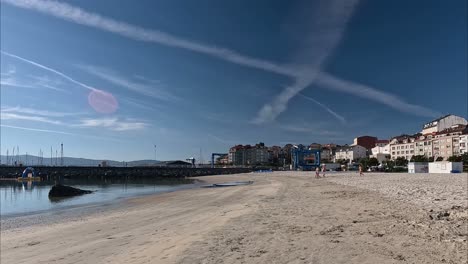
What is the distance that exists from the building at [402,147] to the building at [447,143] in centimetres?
1193

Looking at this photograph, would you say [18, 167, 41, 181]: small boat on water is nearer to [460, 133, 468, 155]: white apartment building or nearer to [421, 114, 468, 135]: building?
[460, 133, 468, 155]: white apartment building

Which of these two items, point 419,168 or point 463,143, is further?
point 463,143

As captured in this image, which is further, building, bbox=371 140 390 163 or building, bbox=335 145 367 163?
building, bbox=335 145 367 163

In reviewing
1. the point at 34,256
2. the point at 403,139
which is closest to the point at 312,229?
the point at 34,256

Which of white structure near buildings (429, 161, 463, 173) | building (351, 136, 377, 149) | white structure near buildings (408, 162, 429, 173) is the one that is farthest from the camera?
building (351, 136, 377, 149)

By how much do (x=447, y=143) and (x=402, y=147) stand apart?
24958mm

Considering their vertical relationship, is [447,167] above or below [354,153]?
below

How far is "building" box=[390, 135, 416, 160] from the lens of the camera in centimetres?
14044

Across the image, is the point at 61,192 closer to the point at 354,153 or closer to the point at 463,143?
the point at 463,143

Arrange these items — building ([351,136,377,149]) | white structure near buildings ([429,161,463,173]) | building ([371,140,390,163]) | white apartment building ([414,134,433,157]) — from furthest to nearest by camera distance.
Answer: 1. building ([351,136,377,149])
2. building ([371,140,390,163])
3. white apartment building ([414,134,433,157])
4. white structure near buildings ([429,161,463,173])

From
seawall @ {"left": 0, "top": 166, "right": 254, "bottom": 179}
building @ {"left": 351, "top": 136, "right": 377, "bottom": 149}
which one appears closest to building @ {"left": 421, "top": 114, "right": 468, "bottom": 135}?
building @ {"left": 351, "top": 136, "right": 377, "bottom": 149}

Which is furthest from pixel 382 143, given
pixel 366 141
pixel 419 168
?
pixel 419 168

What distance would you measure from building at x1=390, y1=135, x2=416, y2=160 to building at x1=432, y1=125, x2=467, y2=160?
11.9 metres

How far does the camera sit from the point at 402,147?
478 feet
